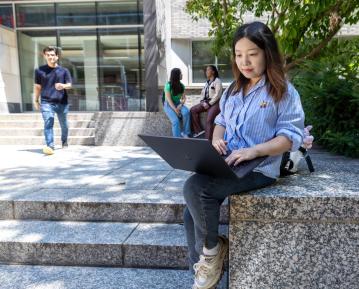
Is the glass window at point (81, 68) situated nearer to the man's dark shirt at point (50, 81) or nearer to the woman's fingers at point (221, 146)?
the man's dark shirt at point (50, 81)

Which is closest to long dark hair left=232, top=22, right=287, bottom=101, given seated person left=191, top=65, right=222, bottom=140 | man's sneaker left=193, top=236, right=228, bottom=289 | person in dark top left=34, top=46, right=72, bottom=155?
man's sneaker left=193, top=236, right=228, bottom=289

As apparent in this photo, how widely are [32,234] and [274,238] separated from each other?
88.6 inches

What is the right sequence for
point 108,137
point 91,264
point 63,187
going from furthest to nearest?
point 108,137
point 63,187
point 91,264

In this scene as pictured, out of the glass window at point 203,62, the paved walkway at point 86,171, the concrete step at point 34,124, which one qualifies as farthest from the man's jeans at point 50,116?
the glass window at point 203,62

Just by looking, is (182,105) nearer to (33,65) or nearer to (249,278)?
(249,278)

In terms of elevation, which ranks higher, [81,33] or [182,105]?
[81,33]

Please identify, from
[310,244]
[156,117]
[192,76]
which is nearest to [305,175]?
[310,244]

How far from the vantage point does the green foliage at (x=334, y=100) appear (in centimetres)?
473

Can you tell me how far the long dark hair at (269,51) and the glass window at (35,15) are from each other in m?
11.5

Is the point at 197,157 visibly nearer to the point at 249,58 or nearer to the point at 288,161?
the point at 249,58

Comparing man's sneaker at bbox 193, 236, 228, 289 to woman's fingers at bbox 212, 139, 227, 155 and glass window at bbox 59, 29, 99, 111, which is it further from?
glass window at bbox 59, 29, 99, 111

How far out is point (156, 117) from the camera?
7.78 m

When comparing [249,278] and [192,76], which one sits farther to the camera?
[192,76]

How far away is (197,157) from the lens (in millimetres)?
1946
